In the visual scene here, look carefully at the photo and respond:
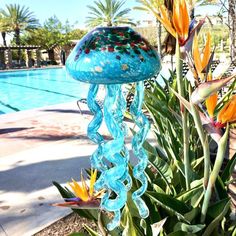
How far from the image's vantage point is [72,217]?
2.65m

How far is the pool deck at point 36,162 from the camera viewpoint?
271 cm

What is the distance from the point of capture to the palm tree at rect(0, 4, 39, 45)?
3316 cm

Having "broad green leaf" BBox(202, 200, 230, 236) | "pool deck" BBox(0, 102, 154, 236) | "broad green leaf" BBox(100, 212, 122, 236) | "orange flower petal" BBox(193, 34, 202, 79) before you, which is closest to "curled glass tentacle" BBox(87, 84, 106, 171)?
"orange flower petal" BBox(193, 34, 202, 79)

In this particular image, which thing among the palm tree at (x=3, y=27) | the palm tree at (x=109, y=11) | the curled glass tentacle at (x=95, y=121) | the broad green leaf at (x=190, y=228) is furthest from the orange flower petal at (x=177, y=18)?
the palm tree at (x=3, y=27)

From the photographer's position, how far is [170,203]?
1.46 metres

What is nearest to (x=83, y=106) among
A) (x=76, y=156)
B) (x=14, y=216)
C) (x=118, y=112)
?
(x=76, y=156)

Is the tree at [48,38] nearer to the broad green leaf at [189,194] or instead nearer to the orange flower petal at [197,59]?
the broad green leaf at [189,194]

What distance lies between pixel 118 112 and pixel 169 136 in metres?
0.83

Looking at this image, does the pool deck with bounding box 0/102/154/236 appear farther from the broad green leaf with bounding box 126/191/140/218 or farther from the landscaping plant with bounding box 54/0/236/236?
the broad green leaf with bounding box 126/191/140/218

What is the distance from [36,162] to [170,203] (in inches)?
118

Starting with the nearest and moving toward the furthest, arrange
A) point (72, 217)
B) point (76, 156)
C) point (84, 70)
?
point (84, 70), point (72, 217), point (76, 156)

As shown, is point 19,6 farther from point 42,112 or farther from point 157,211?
point 157,211

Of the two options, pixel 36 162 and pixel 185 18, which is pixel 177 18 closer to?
pixel 185 18

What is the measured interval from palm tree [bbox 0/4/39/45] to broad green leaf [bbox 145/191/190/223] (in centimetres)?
3372
